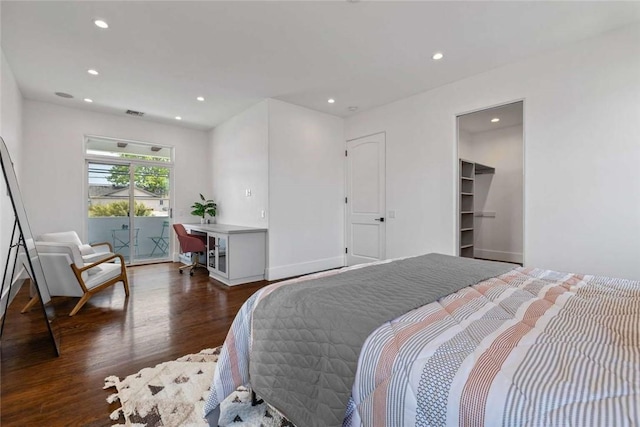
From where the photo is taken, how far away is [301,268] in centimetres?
477

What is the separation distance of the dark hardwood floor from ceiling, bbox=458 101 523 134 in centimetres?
477

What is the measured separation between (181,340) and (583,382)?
264cm

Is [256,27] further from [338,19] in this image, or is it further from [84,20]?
[84,20]

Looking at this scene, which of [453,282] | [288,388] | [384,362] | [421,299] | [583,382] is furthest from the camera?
[453,282]

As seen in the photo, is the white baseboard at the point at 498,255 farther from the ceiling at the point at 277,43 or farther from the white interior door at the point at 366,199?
the ceiling at the point at 277,43

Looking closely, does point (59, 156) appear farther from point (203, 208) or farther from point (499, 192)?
point (499, 192)

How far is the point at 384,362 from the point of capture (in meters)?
0.95

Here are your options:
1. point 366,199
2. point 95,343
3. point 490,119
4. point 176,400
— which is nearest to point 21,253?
point 95,343

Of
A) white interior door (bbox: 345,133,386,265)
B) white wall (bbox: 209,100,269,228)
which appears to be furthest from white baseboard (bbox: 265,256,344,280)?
white wall (bbox: 209,100,269,228)

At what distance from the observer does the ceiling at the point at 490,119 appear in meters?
4.83

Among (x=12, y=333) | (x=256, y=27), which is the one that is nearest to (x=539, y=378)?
(x=256, y=27)

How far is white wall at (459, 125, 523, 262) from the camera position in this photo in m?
5.69

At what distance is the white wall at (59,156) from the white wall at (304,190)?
10.1 feet

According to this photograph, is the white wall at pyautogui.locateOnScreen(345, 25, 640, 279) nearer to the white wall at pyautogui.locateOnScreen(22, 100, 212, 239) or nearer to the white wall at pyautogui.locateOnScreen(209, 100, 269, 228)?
the white wall at pyautogui.locateOnScreen(209, 100, 269, 228)
